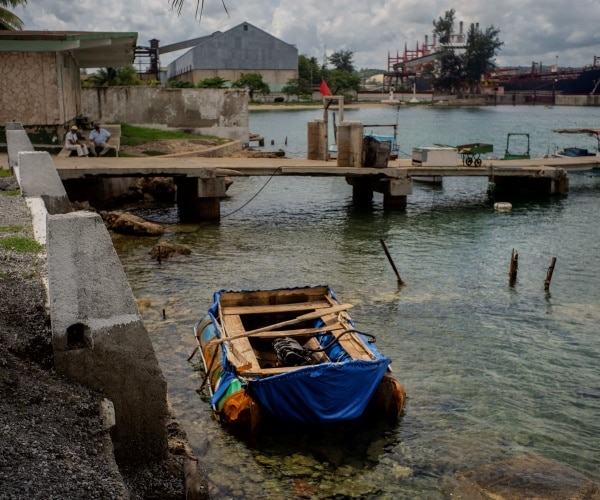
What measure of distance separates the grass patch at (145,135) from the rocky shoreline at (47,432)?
2948cm

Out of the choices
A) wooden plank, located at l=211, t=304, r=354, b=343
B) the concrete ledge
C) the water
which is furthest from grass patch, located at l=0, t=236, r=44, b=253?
the concrete ledge

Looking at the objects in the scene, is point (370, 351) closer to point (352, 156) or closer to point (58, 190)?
point (58, 190)

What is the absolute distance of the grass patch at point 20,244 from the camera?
1081 centimetres

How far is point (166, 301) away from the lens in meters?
18.2

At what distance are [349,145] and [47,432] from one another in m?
24.4

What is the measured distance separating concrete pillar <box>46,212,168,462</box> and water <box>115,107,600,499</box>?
9.88ft

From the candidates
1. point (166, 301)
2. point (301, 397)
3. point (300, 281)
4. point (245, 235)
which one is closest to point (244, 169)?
point (245, 235)

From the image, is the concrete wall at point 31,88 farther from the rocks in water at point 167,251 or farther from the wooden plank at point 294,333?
the wooden plank at point 294,333

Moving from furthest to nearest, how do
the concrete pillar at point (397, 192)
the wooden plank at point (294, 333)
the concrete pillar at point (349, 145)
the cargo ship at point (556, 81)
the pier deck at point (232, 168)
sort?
the cargo ship at point (556, 81)
the concrete pillar at point (397, 192)
the concrete pillar at point (349, 145)
the pier deck at point (232, 168)
the wooden plank at point (294, 333)

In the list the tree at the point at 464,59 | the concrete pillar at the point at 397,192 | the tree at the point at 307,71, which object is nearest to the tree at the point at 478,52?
the tree at the point at 464,59

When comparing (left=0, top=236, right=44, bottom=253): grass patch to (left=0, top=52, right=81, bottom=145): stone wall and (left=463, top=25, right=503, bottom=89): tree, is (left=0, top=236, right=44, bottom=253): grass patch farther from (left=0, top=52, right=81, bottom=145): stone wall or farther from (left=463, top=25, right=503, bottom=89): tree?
(left=463, top=25, right=503, bottom=89): tree

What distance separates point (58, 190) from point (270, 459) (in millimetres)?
7157

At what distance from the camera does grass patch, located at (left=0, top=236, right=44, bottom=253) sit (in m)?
10.8

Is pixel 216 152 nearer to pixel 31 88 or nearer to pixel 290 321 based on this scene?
pixel 31 88
